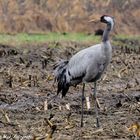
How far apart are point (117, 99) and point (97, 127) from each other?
3099mm

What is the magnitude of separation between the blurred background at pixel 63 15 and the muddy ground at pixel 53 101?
8.81 meters

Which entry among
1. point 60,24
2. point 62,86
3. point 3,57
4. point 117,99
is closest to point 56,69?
point 62,86

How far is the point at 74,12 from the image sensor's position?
31156 millimetres

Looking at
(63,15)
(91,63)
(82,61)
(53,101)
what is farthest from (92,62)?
(63,15)

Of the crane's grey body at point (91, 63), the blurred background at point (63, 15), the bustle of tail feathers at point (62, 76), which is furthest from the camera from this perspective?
the blurred background at point (63, 15)

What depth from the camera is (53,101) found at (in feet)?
41.9

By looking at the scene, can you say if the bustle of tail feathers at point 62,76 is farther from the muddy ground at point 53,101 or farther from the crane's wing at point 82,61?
the muddy ground at point 53,101

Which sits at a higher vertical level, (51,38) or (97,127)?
(97,127)

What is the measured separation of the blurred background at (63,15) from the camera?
29.6m

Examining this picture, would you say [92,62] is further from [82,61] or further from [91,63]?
[82,61]

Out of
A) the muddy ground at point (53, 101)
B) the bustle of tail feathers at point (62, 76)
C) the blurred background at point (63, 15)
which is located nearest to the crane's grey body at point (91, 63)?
the bustle of tail feathers at point (62, 76)

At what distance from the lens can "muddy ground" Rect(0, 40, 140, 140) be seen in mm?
9641

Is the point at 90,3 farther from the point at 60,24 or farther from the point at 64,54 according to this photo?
the point at 64,54

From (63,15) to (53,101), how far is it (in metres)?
18.2
